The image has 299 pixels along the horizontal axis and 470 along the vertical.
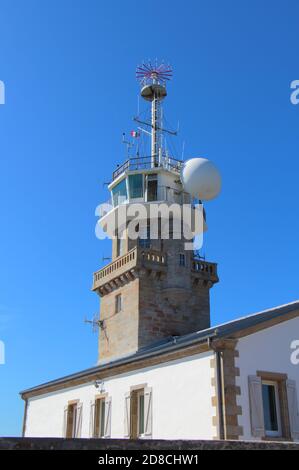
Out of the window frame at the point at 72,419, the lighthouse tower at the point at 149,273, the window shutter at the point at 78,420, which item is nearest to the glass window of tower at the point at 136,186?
the lighthouse tower at the point at 149,273

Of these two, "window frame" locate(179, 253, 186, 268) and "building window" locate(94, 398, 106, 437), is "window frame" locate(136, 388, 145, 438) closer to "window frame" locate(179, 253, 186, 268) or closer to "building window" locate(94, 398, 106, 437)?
"building window" locate(94, 398, 106, 437)

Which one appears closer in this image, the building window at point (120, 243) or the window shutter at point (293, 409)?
the window shutter at point (293, 409)

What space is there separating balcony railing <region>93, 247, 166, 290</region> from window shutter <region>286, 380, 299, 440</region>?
12754 millimetres

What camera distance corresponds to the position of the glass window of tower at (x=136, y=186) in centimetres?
3150

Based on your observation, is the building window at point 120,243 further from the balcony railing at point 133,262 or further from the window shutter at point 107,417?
the window shutter at point 107,417

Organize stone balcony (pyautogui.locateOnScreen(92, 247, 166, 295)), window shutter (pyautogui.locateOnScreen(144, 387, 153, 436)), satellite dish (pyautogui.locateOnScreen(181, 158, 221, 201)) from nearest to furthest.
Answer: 1. window shutter (pyautogui.locateOnScreen(144, 387, 153, 436))
2. satellite dish (pyautogui.locateOnScreen(181, 158, 221, 201))
3. stone balcony (pyautogui.locateOnScreen(92, 247, 166, 295))

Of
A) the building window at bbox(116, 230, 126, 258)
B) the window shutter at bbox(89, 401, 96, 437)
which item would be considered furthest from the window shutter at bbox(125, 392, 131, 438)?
the building window at bbox(116, 230, 126, 258)

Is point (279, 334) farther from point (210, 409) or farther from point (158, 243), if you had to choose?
point (158, 243)

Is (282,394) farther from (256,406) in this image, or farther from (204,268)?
(204,268)

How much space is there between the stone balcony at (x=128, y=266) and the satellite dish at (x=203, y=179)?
4.22 meters

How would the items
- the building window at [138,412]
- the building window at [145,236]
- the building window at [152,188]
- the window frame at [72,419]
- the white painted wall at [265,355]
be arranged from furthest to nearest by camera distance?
the building window at [152,188] → the building window at [145,236] → the window frame at [72,419] → the building window at [138,412] → the white painted wall at [265,355]

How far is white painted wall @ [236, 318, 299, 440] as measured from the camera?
1609 centimetres

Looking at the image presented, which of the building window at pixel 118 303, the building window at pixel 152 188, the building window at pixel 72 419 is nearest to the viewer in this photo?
the building window at pixel 72 419

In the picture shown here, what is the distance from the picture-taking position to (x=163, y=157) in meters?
33.6
